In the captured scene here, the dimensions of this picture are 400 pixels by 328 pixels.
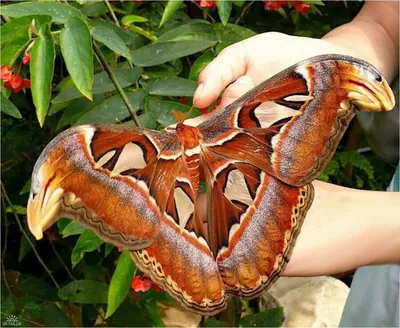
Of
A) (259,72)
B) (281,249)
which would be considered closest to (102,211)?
(281,249)

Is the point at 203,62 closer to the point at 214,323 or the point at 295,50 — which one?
the point at 295,50

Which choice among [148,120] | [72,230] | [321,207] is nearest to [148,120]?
[148,120]

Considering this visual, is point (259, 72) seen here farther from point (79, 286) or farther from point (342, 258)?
point (79, 286)

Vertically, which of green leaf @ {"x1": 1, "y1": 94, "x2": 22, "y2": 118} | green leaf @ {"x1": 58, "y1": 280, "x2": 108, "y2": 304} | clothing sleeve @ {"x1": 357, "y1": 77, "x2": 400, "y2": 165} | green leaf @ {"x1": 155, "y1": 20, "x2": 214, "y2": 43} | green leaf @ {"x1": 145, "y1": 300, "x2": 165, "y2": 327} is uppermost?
green leaf @ {"x1": 155, "y1": 20, "x2": 214, "y2": 43}

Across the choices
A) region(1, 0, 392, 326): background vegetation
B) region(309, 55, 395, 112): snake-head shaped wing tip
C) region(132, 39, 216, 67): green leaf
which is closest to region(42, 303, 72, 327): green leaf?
region(1, 0, 392, 326): background vegetation

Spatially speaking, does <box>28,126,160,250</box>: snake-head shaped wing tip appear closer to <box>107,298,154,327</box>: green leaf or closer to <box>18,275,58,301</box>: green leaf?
<box>107,298,154,327</box>: green leaf
